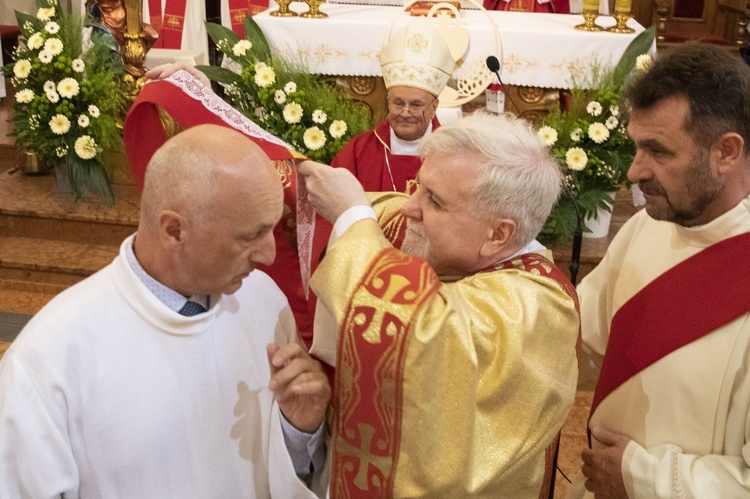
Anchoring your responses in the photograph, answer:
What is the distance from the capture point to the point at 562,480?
156 inches

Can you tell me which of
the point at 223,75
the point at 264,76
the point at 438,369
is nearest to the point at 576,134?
the point at 264,76

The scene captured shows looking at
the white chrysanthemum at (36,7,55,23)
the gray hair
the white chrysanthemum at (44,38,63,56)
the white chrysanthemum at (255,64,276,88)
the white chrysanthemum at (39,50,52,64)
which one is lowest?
the white chrysanthemum at (255,64,276,88)

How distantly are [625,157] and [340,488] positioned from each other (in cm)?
372

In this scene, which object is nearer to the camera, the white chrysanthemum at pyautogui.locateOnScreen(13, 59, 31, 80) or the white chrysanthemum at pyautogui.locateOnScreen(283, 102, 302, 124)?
the white chrysanthemum at pyautogui.locateOnScreen(283, 102, 302, 124)

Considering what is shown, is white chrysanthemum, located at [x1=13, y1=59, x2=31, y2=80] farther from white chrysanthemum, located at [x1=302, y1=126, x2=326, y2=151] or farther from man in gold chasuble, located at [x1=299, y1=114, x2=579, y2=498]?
man in gold chasuble, located at [x1=299, y1=114, x2=579, y2=498]

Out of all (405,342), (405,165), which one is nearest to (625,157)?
(405,165)

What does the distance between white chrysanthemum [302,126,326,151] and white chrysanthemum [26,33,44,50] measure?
1883 mm

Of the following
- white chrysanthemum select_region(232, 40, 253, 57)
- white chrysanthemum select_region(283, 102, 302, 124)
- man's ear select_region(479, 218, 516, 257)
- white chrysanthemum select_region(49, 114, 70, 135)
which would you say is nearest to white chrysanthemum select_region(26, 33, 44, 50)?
white chrysanthemum select_region(49, 114, 70, 135)

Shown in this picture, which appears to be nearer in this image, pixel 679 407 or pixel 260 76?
pixel 679 407

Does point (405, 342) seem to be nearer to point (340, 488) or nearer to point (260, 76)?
point (340, 488)

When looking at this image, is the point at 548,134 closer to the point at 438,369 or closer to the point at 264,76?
the point at 264,76

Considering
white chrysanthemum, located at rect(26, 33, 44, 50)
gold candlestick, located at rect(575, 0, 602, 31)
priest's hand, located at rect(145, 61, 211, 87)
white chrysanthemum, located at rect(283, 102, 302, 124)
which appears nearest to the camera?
priest's hand, located at rect(145, 61, 211, 87)

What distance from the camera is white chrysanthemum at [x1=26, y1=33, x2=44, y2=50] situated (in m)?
5.47

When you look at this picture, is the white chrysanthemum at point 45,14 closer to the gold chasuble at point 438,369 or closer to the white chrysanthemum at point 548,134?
the white chrysanthemum at point 548,134
